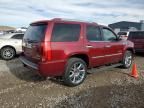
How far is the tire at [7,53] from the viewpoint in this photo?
1030 cm

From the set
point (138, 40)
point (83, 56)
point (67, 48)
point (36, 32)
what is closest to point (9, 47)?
point (36, 32)

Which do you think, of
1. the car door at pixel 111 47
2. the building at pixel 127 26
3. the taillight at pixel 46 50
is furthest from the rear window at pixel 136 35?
the building at pixel 127 26

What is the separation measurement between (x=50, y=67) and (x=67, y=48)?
72 centimetres

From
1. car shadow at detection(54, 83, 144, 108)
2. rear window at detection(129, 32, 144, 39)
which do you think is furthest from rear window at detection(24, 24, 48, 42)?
rear window at detection(129, 32, 144, 39)

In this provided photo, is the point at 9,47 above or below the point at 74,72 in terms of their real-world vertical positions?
above

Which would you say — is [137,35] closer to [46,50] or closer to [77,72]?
[77,72]

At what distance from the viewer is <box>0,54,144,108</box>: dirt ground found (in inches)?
186

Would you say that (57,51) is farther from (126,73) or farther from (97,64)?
(126,73)

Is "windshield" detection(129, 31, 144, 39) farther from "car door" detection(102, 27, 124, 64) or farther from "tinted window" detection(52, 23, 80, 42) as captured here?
"tinted window" detection(52, 23, 80, 42)

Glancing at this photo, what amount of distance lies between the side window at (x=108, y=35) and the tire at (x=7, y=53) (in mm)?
5372

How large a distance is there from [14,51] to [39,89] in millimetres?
5356

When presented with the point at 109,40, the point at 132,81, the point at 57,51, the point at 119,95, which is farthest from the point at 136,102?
the point at 109,40

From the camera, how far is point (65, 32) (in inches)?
227

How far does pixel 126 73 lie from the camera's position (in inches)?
304
